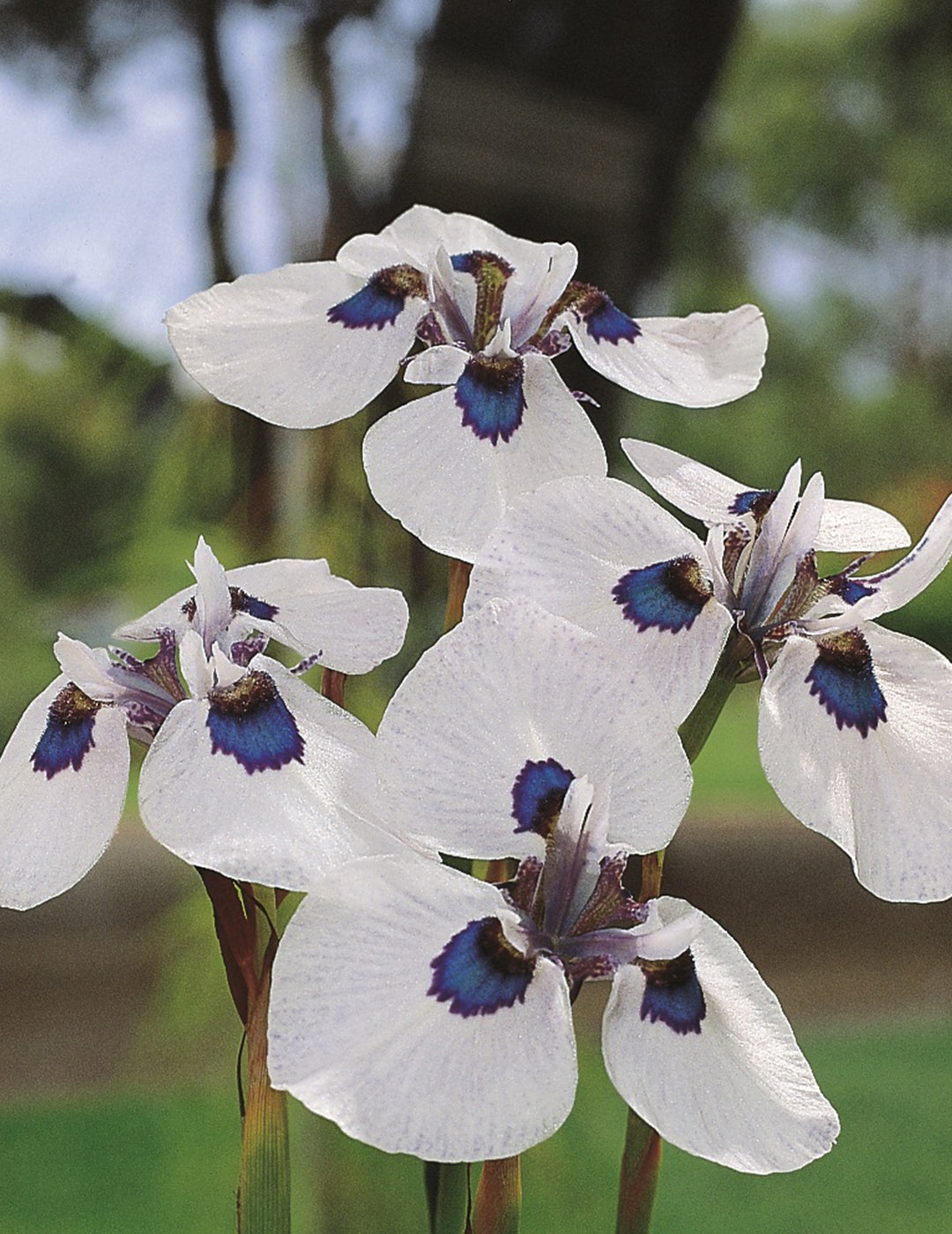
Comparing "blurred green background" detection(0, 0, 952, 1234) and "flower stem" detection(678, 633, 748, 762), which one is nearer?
"flower stem" detection(678, 633, 748, 762)

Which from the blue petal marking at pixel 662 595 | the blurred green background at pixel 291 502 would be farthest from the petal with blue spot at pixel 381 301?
the blurred green background at pixel 291 502

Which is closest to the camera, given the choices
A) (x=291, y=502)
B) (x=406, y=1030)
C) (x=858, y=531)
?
(x=406, y=1030)

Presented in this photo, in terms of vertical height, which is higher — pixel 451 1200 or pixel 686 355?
pixel 686 355

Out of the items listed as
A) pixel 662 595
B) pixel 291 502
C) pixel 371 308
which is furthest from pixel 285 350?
pixel 291 502

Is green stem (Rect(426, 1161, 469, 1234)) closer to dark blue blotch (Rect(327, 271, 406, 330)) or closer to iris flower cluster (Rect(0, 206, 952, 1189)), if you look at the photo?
iris flower cluster (Rect(0, 206, 952, 1189))

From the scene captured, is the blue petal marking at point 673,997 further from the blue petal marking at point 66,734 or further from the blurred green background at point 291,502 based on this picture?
the blurred green background at point 291,502

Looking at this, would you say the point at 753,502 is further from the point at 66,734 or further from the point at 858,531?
the point at 66,734

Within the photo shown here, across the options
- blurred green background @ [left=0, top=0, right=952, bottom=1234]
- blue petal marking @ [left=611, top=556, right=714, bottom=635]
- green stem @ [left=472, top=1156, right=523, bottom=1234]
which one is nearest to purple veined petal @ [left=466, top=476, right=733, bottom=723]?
blue petal marking @ [left=611, top=556, right=714, bottom=635]
